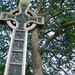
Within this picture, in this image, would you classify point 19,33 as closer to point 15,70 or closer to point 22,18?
point 22,18

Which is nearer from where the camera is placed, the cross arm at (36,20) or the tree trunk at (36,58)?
the cross arm at (36,20)

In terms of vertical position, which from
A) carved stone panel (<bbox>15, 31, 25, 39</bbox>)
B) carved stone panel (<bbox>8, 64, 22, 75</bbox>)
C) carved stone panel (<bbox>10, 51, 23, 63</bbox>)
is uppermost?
carved stone panel (<bbox>15, 31, 25, 39</bbox>)

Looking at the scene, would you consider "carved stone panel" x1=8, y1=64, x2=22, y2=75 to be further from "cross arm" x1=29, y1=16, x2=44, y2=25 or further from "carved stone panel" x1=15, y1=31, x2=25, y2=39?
"cross arm" x1=29, y1=16, x2=44, y2=25

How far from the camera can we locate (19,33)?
12.2 feet

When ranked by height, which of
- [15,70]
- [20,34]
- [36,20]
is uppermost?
[36,20]

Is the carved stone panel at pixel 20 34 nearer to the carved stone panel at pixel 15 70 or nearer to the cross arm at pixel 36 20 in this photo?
the cross arm at pixel 36 20

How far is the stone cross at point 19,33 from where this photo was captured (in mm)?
2900

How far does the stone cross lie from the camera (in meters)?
2.90

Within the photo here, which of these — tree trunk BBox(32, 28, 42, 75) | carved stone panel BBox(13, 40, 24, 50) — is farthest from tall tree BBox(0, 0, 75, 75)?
carved stone panel BBox(13, 40, 24, 50)

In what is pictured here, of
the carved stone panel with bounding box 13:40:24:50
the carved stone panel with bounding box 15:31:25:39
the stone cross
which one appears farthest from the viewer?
the carved stone panel with bounding box 15:31:25:39

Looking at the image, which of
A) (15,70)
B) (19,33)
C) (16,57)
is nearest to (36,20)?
(19,33)

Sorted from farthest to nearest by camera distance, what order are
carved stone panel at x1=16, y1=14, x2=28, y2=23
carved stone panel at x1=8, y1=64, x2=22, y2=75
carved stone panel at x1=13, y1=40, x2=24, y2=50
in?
carved stone panel at x1=16, y1=14, x2=28, y2=23, carved stone panel at x1=13, y1=40, x2=24, y2=50, carved stone panel at x1=8, y1=64, x2=22, y2=75

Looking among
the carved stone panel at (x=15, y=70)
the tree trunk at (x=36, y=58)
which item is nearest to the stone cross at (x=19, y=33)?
the carved stone panel at (x=15, y=70)

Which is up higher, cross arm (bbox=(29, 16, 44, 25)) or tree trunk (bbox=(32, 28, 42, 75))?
cross arm (bbox=(29, 16, 44, 25))
